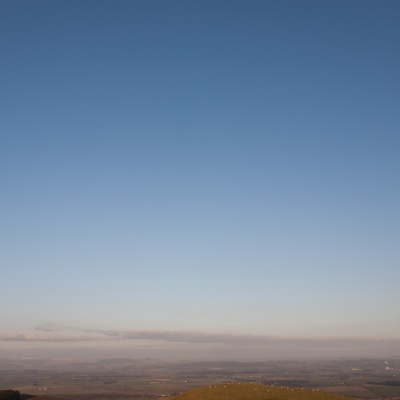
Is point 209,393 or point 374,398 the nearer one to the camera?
point 209,393

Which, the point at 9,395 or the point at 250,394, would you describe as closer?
the point at 250,394

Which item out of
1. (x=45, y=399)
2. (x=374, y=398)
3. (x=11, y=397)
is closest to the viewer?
(x=11, y=397)

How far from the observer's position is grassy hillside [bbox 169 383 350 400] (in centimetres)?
10700

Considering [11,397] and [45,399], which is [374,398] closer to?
[45,399]

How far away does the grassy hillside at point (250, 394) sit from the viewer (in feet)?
351

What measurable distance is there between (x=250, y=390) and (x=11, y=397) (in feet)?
187

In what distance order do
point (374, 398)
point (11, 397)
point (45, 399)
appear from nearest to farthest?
1. point (11, 397)
2. point (45, 399)
3. point (374, 398)

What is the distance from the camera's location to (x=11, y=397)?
A: 362ft

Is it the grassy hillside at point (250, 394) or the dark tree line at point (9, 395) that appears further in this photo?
the dark tree line at point (9, 395)

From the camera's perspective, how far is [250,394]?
109m

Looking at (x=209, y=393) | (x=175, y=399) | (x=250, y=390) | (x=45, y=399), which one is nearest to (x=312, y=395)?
(x=250, y=390)

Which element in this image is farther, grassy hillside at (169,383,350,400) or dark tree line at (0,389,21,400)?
dark tree line at (0,389,21,400)

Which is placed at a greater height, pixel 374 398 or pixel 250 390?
pixel 250 390

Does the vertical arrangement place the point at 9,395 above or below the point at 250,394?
above
